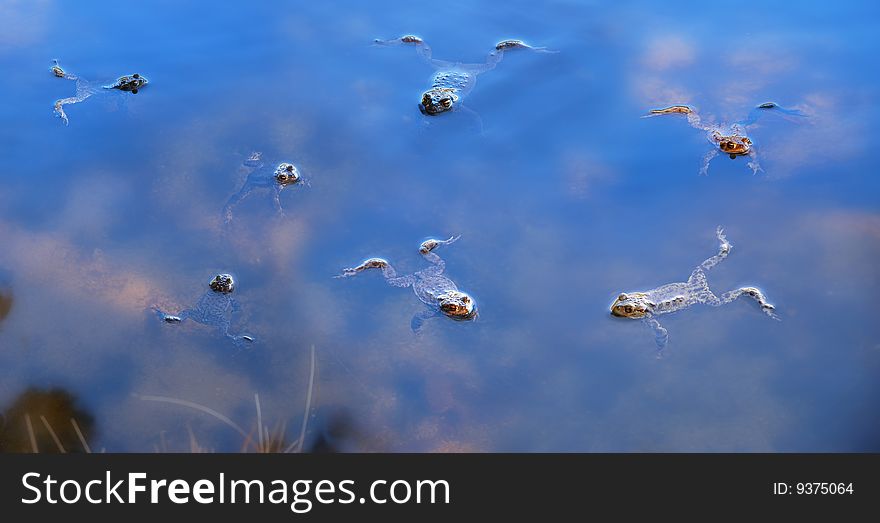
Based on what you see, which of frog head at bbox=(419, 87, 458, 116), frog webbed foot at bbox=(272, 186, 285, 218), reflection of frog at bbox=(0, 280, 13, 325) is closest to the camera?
reflection of frog at bbox=(0, 280, 13, 325)

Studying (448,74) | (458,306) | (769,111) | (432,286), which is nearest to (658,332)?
(458,306)

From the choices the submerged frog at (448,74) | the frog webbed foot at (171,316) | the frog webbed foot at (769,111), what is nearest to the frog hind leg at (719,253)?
the frog webbed foot at (769,111)

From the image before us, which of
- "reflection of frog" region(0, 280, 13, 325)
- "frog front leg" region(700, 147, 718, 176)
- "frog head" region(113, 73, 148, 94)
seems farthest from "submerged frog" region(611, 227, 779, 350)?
"frog head" region(113, 73, 148, 94)

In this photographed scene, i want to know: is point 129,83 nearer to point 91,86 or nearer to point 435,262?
point 91,86

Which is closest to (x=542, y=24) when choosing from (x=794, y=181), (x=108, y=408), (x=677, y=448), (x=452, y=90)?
(x=452, y=90)

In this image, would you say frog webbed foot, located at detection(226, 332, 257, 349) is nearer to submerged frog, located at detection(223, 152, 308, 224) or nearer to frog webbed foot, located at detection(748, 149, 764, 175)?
submerged frog, located at detection(223, 152, 308, 224)
